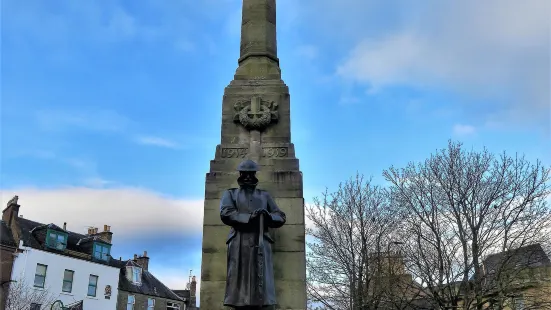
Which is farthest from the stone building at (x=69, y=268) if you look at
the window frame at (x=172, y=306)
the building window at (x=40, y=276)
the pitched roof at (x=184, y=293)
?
the pitched roof at (x=184, y=293)

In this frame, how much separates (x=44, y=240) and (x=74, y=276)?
3509 mm

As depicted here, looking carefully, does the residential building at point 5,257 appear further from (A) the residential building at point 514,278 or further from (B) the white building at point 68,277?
(A) the residential building at point 514,278

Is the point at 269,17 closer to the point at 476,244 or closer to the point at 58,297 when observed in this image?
the point at 476,244

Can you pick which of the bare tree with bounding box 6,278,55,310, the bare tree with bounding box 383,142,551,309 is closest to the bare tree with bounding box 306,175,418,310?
the bare tree with bounding box 383,142,551,309

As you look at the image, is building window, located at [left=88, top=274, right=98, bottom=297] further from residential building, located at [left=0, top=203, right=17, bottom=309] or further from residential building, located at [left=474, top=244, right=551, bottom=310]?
residential building, located at [left=474, top=244, right=551, bottom=310]

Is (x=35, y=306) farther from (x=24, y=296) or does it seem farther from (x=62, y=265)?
(x=62, y=265)

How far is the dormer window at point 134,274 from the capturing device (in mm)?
44875

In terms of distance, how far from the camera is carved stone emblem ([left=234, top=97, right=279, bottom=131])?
358 inches

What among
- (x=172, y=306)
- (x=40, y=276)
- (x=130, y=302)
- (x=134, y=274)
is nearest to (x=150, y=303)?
(x=130, y=302)

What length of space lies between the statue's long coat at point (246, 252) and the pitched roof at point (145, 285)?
38422 millimetres

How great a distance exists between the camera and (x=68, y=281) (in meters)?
37.3

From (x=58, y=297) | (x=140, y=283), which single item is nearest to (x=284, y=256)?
(x=58, y=297)

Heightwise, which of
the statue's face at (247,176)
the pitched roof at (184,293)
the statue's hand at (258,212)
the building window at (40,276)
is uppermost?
the pitched roof at (184,293)

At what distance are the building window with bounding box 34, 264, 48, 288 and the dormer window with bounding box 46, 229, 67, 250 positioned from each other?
1.83 meters
